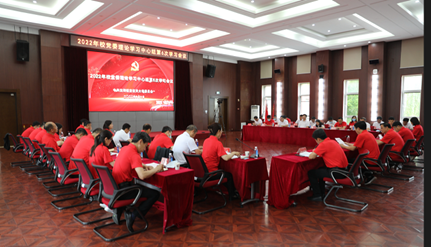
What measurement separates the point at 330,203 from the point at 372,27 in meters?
8.32

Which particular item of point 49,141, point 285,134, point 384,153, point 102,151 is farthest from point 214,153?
point 285,134

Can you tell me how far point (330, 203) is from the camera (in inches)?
160

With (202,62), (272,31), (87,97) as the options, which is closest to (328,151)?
(272,31)

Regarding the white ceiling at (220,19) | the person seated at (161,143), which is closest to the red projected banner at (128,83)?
the white ceiling at (220,19)

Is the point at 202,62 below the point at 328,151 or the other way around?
the other way around

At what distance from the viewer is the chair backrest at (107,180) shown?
280 centimetres

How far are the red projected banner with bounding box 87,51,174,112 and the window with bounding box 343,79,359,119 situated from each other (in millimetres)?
8093

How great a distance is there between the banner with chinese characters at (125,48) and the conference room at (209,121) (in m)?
0.06

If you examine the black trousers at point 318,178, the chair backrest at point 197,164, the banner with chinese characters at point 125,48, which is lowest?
the black trousers at point 318,178

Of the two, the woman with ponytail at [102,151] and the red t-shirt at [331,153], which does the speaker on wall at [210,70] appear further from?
the woman with ponytail at [102,151]

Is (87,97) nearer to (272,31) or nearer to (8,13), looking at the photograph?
(8,13)

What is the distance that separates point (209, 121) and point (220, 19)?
282 inches

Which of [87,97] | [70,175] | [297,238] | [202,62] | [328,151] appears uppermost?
[202,62]

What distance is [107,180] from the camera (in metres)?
2.89
